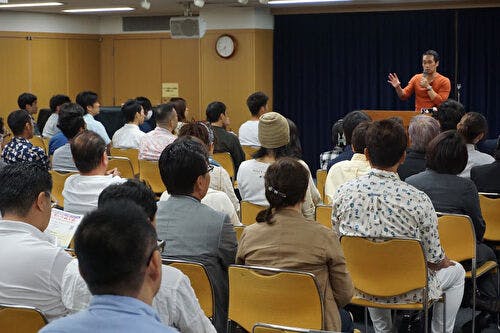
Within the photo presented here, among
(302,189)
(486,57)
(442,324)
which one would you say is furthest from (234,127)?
(302,189)

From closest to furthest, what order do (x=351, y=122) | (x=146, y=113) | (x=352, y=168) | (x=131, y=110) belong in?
(x=352, y=168), (x=351, y=122), (x=131, y=110), (x=146, y=113)

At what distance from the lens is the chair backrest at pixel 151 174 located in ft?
23.8

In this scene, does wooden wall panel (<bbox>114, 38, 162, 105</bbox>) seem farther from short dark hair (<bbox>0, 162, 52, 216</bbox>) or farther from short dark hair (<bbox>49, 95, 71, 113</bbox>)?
short dark hair (<bbox>0, 162, 52, 216</bbox>)

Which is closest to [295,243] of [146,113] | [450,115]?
[450,115]

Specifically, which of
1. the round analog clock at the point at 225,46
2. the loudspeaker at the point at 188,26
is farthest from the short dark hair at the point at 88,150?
the round analog clock at the point at 225,46

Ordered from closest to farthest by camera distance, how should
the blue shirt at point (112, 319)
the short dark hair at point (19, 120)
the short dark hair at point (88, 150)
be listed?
the blue shirt at point (112, 319) < the short dark hair at point (88, 150) < the short dark hair at point (19, 120)

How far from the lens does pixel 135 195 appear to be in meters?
2.84

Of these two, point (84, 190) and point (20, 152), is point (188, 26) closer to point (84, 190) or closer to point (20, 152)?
point (20, 152)

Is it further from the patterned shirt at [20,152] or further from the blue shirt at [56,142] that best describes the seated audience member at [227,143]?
the patterned shirt at [20,152]

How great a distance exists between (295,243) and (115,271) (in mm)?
1655

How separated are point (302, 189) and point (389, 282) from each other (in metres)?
0.82

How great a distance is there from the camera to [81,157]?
4727 mm

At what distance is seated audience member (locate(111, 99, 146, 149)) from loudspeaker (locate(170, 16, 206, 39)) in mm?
3000

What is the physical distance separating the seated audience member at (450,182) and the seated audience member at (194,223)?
156 centimetres
